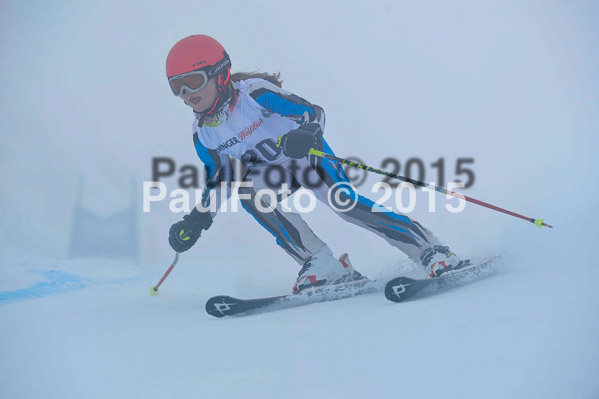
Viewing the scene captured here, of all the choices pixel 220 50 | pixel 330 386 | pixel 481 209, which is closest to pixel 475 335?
pixel 330 386

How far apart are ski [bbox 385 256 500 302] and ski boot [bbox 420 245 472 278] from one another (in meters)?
0.04

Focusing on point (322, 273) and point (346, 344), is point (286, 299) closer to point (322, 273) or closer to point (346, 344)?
point (322, 273)

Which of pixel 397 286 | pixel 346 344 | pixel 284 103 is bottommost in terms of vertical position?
pixel 346 344

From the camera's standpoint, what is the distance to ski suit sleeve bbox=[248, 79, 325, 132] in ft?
8.77

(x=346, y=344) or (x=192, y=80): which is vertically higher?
(x=192, y=80)

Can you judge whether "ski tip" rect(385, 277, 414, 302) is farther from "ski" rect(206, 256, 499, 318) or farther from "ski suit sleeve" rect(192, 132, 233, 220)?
"ski suit sleeve" rect(192, 132, 233, 220)

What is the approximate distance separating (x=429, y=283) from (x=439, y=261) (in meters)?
0.24

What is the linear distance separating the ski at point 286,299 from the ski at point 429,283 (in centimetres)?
36

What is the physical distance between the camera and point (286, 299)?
2705mm

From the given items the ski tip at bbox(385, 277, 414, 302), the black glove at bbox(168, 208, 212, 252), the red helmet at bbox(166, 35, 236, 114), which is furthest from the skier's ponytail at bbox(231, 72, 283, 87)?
the ski tip at bbox(385, 277, 414, 302)

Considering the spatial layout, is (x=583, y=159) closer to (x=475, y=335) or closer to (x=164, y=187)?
(x=475, y=335)

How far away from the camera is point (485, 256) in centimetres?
329

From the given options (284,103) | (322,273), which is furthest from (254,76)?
(322,273)

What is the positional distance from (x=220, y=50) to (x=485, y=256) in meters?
2.07
